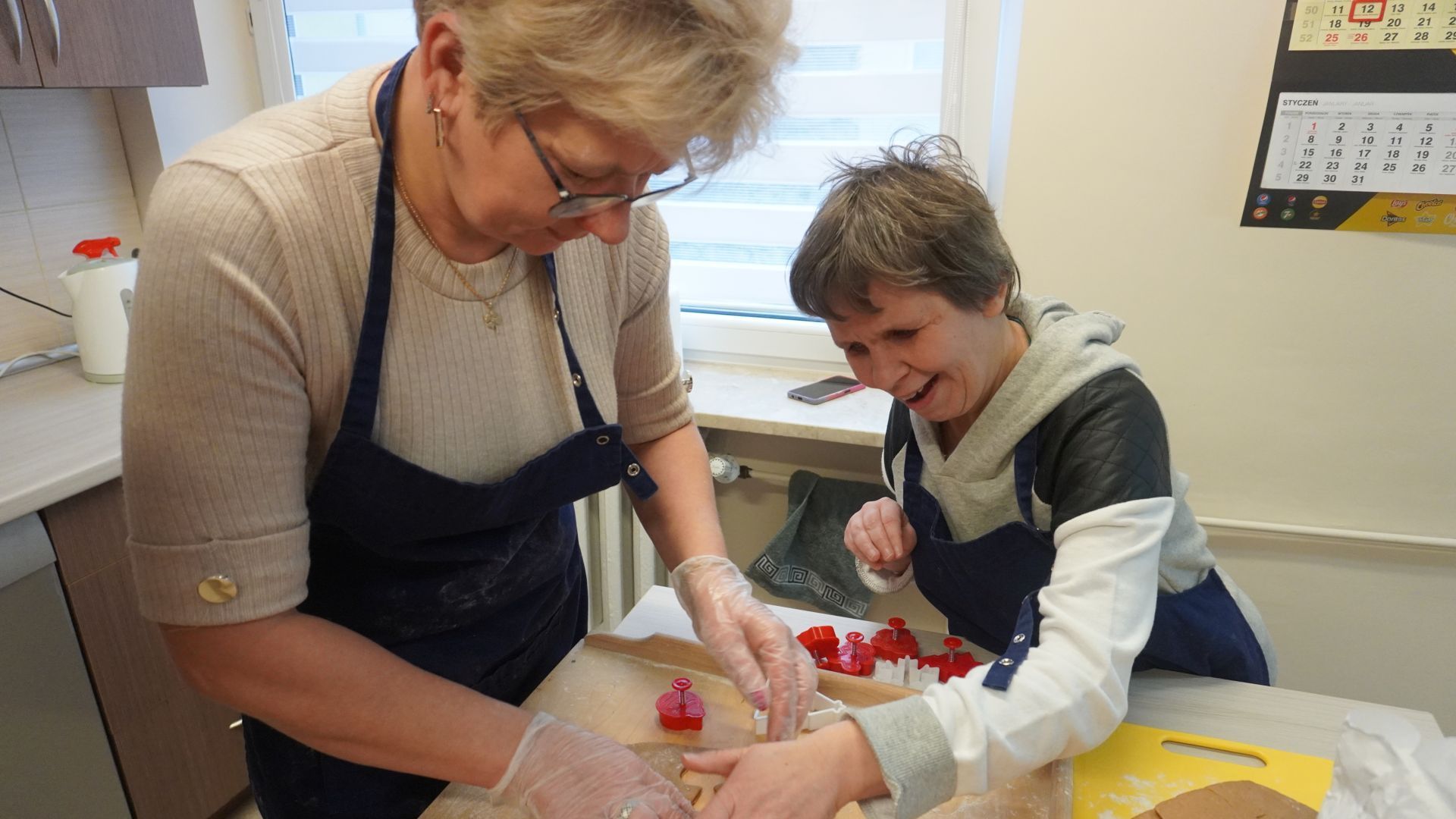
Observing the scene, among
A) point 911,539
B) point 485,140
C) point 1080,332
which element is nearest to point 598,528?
point 911,539

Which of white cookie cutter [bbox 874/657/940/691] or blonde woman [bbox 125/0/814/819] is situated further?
white cookie cutter [bbox 874/657/940/691]

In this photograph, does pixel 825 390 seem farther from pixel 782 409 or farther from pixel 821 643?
pixel 821 643

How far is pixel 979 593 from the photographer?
112 centimetres

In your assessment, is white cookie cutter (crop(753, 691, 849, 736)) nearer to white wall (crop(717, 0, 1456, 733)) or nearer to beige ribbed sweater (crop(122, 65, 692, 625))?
beige ribbed sweater (crop(122, 65, 692, 625))

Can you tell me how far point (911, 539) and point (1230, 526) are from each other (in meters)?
0.96

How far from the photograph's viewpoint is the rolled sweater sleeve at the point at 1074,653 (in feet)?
2.59

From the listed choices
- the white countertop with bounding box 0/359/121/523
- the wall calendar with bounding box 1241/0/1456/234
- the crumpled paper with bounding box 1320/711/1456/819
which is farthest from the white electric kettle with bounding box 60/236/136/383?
the wall calendar with bounding box 1241/0/1456/234

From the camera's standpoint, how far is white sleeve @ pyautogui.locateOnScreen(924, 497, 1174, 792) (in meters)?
0.80

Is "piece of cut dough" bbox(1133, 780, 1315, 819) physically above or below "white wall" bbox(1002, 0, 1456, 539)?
below

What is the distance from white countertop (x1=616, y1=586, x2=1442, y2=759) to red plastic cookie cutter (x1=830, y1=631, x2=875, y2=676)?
187 millimetres

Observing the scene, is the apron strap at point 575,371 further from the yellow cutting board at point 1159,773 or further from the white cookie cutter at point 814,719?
the yellow cutting board at point 1159,773

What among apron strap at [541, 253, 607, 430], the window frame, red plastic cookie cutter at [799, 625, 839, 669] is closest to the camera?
apron strap at [541, 253, 607, 430]

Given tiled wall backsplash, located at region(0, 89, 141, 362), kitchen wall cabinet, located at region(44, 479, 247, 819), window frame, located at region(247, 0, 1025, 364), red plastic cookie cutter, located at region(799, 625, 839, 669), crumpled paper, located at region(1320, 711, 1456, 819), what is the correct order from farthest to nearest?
tiled wall backsplash, located at region(0, 89, 141, 362), window frame, located at region(247, 0, 1025, 364), kitchen wall cabinet, located at region(44, 479, 247, 819), red plastic cookie cutter, located at region(799, 625, 839, 669), crumpled paper, located at region(1320, 711, 1456, 819)

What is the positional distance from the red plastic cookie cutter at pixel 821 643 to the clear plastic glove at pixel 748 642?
0.09 metres
